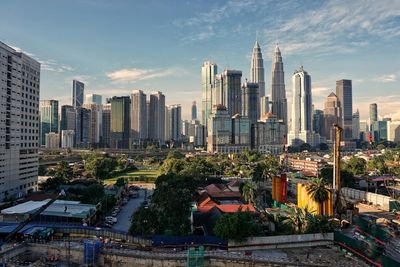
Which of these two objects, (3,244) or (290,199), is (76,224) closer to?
(3,244)

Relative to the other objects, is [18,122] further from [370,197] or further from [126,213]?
[370,197]

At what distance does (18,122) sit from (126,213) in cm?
3273

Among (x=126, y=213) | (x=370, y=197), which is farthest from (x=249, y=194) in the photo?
(x=370, y=197)

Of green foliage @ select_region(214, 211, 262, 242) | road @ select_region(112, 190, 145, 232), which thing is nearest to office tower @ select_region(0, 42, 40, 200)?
road @ select_region(112, 190, 145, 232)

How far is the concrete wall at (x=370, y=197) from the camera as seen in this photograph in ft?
209

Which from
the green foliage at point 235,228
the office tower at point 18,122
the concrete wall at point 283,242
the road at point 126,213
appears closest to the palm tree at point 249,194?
the concrete wall at point 283,242

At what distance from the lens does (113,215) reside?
2319 inches

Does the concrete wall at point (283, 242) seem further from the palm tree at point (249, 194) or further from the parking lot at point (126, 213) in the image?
the parking lot at point (126, 213)

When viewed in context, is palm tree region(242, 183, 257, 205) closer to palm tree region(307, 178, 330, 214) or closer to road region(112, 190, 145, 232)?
palm tree region(307, 178, 330, 214)

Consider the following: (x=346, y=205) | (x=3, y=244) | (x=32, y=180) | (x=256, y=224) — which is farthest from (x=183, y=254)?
(x=32, y=180)

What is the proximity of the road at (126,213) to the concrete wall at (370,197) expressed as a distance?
4605cm

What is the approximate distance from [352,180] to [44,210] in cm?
6773

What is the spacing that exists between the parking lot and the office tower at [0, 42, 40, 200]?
75.8 ft

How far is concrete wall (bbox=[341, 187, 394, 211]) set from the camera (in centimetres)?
6368
